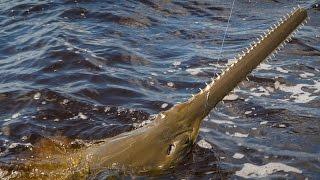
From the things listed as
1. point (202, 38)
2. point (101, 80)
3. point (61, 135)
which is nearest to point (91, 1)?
point (202, 38)

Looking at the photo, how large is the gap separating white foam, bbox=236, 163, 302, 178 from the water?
48 millimetres

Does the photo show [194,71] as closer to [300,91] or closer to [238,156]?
[300,91]

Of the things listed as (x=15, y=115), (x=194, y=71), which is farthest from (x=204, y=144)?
(x=15, y=115)

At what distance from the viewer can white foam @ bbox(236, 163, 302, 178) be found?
548 centimetres

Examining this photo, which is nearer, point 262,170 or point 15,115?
point 262,170

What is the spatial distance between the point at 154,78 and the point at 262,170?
3417 millimetres

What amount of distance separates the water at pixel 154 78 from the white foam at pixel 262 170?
0.05 meters

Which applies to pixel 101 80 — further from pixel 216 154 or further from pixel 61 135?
pixel 216 154

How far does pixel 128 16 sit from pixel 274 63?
180 inches

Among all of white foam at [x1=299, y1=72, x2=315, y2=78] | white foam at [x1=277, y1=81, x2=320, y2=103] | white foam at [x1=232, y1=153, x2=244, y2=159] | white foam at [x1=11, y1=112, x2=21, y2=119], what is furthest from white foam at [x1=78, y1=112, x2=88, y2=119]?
white foam at [x1=299, y1=72, x2=315, y2=78]

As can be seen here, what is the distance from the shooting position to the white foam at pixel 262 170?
18.0ft

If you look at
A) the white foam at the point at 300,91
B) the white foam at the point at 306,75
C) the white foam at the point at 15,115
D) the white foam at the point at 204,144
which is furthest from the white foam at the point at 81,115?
the white foam at the point at 306,75

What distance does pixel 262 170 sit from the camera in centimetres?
557

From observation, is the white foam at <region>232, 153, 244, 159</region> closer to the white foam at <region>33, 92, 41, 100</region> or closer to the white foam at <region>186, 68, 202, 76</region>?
the white foam at <region>186, 68, 202, 76</region>
